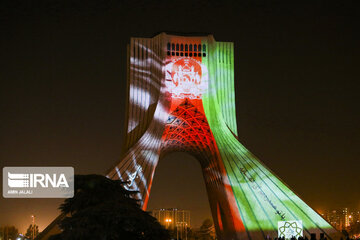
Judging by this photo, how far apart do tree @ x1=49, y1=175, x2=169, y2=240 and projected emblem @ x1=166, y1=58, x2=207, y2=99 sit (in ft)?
50.9

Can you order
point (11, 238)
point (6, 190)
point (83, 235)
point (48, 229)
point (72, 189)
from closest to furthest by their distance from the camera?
point (83, 235) → point (72, 189) → point (6, 190) → point (48, 229) → point (11, 238)

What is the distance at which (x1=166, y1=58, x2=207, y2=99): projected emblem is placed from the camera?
28188 millimetres

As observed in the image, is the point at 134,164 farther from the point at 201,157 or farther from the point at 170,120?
the point at 201,157

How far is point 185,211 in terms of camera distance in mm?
50656

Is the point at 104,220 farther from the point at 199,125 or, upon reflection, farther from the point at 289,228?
the point at 199,125

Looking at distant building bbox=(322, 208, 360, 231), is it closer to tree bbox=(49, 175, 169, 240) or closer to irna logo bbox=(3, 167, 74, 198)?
irna logo bbox=(3, 167, 74, 198)

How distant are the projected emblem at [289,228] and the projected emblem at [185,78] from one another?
869 cm

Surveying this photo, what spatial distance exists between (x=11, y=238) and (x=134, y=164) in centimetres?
3435

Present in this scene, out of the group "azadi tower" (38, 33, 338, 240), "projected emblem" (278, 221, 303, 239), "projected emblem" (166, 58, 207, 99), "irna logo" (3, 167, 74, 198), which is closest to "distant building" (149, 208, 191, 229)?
"azadi tower" (38, 33, 338, 240)

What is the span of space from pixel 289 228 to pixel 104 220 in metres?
11.9

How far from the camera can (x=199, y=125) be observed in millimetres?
29766

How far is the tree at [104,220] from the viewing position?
11.6 metres

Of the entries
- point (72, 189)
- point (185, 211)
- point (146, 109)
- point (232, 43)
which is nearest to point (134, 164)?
point (146, 109)

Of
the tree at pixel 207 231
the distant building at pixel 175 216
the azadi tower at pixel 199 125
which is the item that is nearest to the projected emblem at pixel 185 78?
the azadi tower at pixel 199 125
